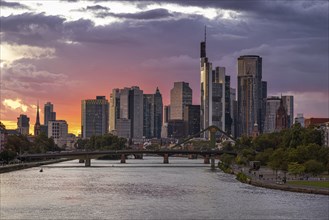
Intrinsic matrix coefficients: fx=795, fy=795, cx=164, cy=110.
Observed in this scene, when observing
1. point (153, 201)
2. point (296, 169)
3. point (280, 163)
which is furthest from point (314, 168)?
point (153, 201)

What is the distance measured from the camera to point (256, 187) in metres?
102

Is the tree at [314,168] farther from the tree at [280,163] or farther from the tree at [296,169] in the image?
the tree at [280,163]

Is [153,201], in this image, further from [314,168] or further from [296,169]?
[314,168]

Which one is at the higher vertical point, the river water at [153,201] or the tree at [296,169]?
the tree at [296,169]

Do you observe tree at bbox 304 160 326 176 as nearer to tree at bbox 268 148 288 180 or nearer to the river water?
tree at bbox 268 148 288 180

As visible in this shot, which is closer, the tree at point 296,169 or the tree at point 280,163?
the tree at point 296,169

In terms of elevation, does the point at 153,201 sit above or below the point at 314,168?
below

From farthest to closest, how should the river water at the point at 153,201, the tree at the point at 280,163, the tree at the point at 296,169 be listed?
the tree at the point at 280,163, the tree at the point at 296,169, the river water at the point at 153,201

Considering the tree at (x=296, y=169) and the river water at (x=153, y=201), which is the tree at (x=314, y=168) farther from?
the river water at (x=153, y=201)

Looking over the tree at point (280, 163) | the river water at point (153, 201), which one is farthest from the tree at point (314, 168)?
the river water at point (153, 201)

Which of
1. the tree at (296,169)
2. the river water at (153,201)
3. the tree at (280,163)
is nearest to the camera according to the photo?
the river water at (153,201)

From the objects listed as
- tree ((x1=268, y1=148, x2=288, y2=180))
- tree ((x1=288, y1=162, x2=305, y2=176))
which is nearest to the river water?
tree ((x1=288, y1=162, x2=305, y2=176))

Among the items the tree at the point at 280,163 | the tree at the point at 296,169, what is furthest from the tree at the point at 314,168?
the tree at the point at 280,163

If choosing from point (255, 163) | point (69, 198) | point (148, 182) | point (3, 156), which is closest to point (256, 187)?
point (148, 182)
